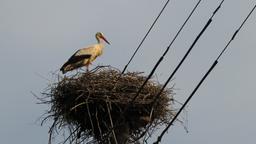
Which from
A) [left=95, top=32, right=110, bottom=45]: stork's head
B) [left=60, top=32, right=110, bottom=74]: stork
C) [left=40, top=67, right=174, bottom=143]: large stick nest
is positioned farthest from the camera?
[left=95, top=32, right=110, bottom=45]: stork's head

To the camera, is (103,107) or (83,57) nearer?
(103,107)

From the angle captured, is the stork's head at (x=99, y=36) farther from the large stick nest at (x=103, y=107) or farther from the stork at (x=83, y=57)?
the large stick nest at (x=103, y=107)

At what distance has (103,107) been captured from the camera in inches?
403

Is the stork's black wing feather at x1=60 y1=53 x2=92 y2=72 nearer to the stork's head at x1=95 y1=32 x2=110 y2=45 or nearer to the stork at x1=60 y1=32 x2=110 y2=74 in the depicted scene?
the stork at x1=60 y1=32 x2=110 y2=74

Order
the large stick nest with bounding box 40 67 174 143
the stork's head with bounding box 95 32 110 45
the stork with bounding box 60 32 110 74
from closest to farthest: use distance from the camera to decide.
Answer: the large stick nest with bounding box 40 67 174 143, the stork with bounding box 60 32 110 74, the stork's head with bounding box 95 32 110 45

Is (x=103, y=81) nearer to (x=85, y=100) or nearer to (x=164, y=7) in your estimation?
(x=85, y=100)

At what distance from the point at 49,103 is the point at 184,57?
5.01 metres

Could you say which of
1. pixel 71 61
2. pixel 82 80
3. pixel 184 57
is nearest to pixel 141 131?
pixel 82 80

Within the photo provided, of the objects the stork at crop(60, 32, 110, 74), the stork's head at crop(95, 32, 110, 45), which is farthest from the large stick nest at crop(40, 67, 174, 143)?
the stork's head at crop(95, 32, 110, 45)

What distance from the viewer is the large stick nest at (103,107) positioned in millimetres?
10148

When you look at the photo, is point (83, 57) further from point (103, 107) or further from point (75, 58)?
point (103, 107)

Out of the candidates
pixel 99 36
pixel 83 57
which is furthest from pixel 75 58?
pixel 99 36

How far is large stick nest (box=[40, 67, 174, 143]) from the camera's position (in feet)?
33.3

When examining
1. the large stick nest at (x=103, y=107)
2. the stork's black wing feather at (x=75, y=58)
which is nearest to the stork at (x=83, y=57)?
the stork's black wing feather at (x=75, y=58)
